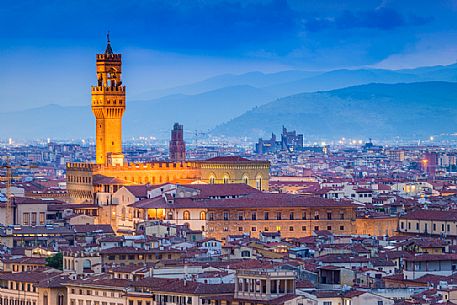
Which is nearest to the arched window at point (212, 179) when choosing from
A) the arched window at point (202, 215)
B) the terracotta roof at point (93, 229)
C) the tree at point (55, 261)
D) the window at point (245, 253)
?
the arched window at point (202, 215)

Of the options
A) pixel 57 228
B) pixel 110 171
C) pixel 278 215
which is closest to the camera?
pixel 57 228

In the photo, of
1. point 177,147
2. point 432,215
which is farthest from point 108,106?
point 177,147

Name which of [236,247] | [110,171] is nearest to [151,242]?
[236,247]

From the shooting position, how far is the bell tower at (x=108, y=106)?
4444 inches

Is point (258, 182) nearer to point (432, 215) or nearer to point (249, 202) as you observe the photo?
point (249, 202)

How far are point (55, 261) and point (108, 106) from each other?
4610 centimetres

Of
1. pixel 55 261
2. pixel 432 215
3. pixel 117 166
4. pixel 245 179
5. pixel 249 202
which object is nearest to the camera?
pixel 55 261

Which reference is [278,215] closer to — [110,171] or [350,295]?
[110,171]

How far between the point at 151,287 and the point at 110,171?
168ft

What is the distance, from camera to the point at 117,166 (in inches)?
4247

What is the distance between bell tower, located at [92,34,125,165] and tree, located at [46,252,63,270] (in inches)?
1651

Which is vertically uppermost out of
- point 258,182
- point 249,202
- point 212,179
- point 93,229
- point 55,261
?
point 212,179

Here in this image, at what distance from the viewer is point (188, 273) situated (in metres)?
59.3

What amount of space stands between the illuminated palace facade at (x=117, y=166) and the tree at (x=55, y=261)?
33.6 metres
